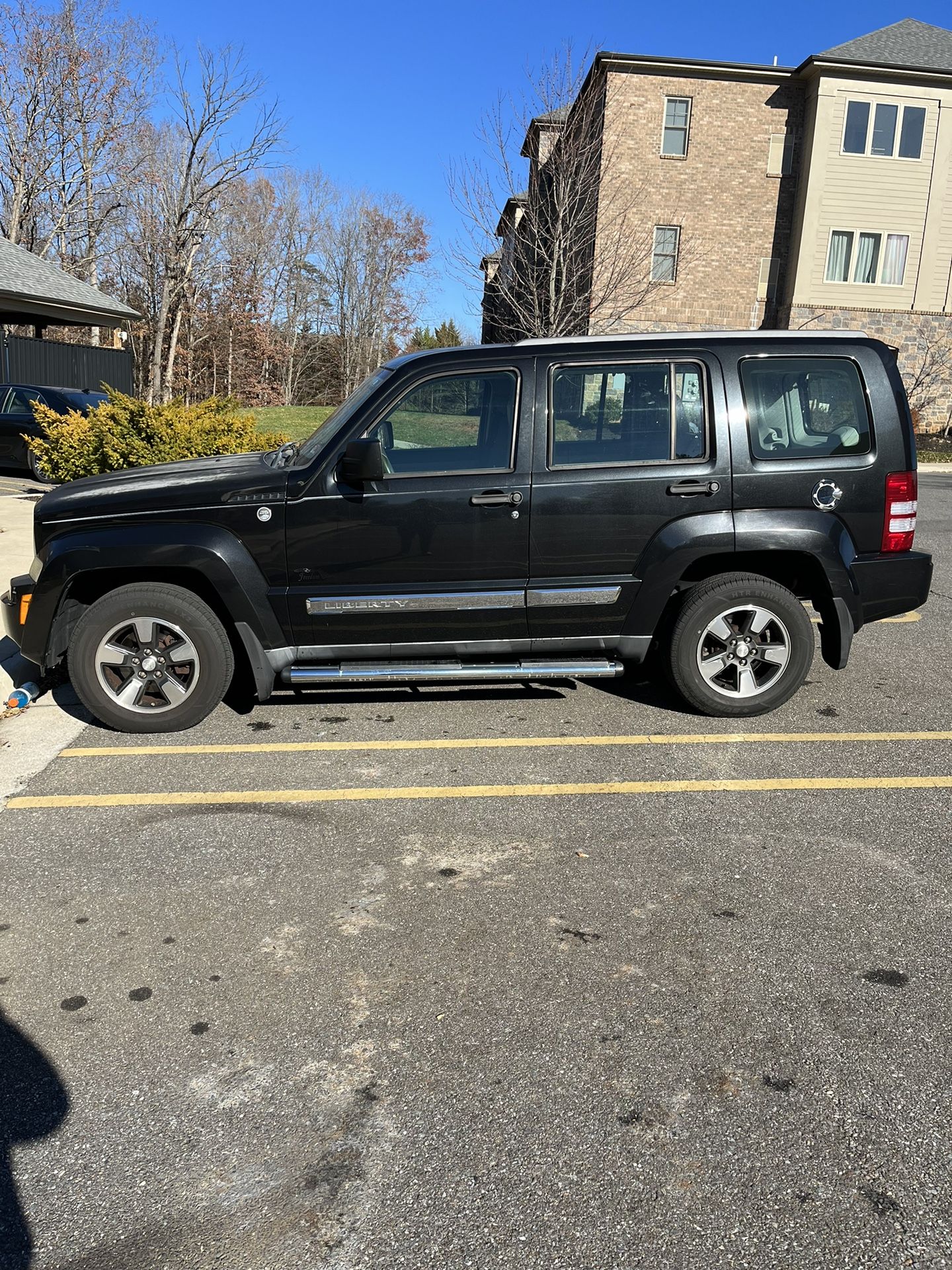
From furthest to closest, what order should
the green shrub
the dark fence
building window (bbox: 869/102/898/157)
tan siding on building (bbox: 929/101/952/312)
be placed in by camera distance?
tan siding on building (bbox: 929/101/952/312) < building window (bbox: 869/102/898/157) < the dark fence < the green shrub

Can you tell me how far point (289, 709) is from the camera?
546cm

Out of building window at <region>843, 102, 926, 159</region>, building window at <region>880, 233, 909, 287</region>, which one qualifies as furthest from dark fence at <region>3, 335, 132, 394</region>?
building window at <region>880, 233, 909, 287</region>

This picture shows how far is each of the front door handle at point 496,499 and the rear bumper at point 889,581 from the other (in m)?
1.89

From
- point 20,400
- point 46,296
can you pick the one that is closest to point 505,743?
point 20,400

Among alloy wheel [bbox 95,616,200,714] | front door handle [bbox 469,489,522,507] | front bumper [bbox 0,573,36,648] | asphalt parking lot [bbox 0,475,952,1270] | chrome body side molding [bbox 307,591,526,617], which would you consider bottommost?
asphalt parking lot [bbox 0,475,952,1270]

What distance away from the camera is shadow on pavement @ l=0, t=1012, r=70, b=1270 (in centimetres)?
200

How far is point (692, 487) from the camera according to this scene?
4914 mm

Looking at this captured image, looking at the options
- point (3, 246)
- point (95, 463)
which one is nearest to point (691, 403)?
point (95, 463)

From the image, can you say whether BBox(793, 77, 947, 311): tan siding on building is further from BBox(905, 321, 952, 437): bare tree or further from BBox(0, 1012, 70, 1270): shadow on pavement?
BBox(0, 1012, 70, 1270): shadow on pavement

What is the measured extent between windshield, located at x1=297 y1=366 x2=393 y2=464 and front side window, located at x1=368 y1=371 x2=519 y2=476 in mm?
184

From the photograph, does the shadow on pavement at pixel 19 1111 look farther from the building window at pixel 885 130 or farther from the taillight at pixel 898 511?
the building window at pixel 885 130

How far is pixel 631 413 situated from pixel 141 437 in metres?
7.24

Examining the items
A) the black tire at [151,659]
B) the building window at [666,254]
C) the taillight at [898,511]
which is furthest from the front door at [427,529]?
the building window at [666,254]

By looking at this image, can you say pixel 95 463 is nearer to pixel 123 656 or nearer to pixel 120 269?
pixel 123 656
